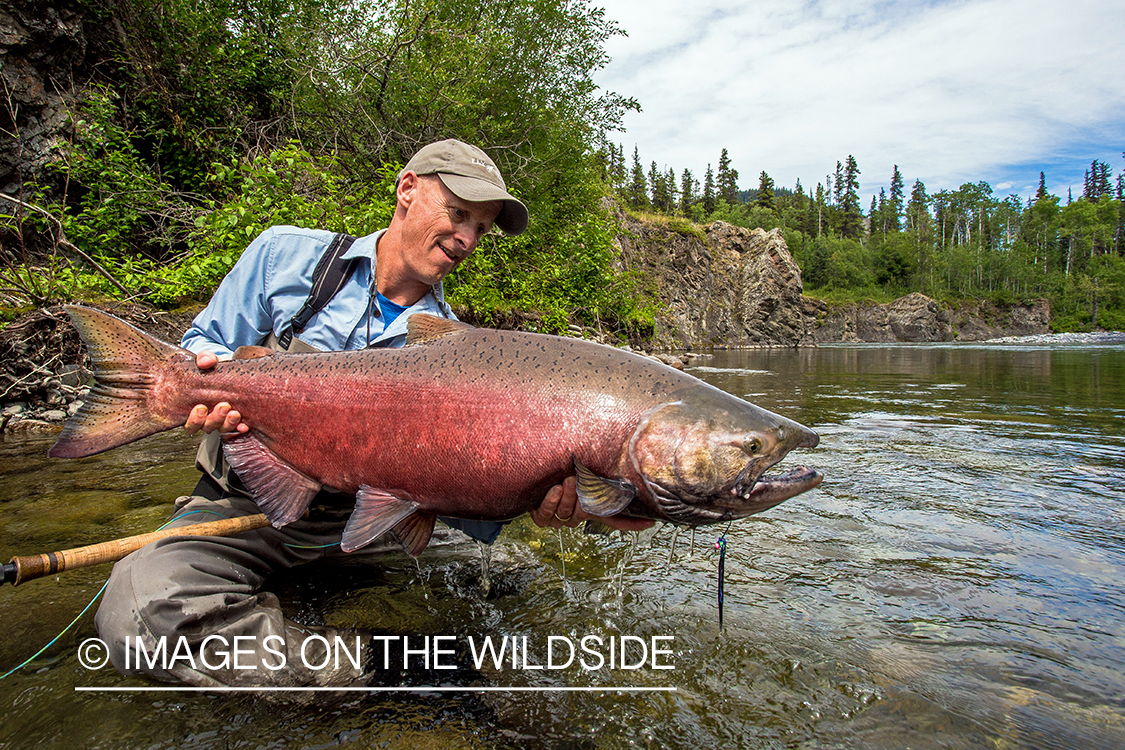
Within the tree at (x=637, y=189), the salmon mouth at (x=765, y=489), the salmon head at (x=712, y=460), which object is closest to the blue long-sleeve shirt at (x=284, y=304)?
the salmon head at (x=712, y=460)

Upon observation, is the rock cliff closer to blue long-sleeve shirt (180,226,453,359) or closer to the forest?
the forest

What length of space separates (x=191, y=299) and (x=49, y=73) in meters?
5.53

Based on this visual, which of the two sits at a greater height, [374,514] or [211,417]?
[211,417]

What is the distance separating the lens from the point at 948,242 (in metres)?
96.6

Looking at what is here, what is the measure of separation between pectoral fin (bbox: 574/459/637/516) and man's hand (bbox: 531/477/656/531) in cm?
9

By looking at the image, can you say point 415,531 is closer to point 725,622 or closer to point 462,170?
point 725,622

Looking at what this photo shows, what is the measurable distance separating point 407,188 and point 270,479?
1.66 meters

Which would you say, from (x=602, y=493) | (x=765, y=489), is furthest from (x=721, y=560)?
(x=602, y=493)

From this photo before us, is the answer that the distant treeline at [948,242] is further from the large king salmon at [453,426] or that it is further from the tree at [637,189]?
the large king salmon at [453,426]

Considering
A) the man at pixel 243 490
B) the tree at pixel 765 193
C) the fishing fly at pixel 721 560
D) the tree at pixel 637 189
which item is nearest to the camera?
the man at pixel 243 490

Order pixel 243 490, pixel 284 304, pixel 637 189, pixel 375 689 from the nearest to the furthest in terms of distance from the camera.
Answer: pixel 375 689, pixel 243 490, pixel 284 304, pixel 637 189

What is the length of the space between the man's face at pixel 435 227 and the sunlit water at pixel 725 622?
1699 mm

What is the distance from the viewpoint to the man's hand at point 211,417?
7.61 ft

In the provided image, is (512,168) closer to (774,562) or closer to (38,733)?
(774,562)
